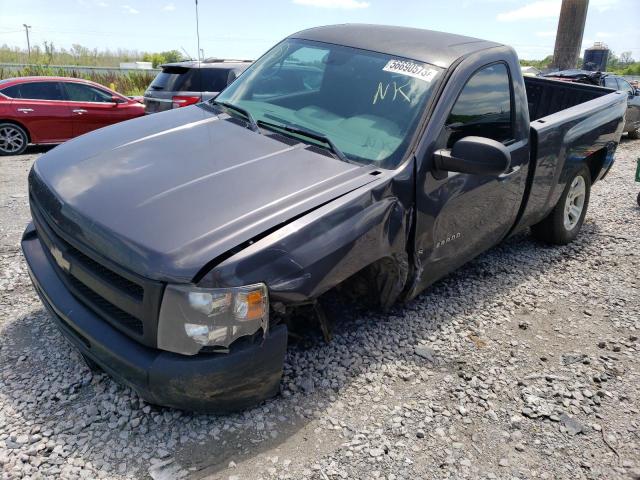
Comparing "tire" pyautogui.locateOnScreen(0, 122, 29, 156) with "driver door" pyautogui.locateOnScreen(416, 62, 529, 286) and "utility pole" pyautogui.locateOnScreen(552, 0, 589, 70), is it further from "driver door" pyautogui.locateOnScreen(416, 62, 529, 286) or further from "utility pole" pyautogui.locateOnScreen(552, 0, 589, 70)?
"utility pole" pyautogui.locateOnScreen(552, 0, 589, 70)

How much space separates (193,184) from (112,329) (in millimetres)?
800

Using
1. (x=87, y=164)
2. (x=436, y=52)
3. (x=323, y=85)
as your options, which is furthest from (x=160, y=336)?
(x=436, y=52)

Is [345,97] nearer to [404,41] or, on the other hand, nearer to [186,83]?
[404,41]

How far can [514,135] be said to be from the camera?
12.6ft

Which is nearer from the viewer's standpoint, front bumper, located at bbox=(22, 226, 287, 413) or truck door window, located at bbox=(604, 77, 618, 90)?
front bumper, located at bbox=(22, 226, 287, 413)

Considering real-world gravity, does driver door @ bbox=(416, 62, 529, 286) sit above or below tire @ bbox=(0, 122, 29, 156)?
above

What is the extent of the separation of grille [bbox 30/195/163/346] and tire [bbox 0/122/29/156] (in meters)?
7.96

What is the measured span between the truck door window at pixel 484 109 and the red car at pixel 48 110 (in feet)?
28.4

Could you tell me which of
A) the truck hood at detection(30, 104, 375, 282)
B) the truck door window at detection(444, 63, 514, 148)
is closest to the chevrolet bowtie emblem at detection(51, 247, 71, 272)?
the truck hood at detection(30, 104, 375, 282)

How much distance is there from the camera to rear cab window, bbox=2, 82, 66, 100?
9508mm

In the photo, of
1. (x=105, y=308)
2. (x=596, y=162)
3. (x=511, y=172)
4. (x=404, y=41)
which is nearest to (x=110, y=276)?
(x=105, y=308)

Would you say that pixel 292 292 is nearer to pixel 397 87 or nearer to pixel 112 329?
pixel 112 329

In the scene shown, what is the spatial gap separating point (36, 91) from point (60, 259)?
28.0ft

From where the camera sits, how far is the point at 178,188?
2607 mm
